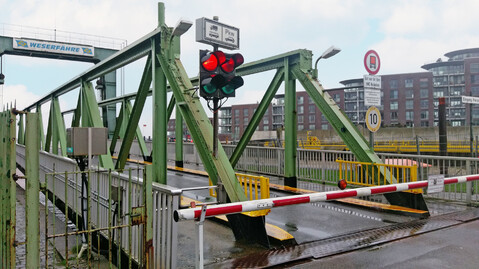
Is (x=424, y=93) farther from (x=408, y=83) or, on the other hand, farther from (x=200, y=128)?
(x=200, y=128)

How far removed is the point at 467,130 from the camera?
39.7 meters

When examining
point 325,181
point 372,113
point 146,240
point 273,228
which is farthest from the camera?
point 325,181

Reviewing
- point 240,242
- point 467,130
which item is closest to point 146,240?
point 240,242

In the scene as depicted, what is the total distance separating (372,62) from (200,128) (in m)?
5.77

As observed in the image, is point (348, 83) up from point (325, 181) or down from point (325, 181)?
up

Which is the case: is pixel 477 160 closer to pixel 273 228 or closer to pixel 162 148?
pixel 273 228

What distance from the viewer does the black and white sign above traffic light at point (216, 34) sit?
628cm

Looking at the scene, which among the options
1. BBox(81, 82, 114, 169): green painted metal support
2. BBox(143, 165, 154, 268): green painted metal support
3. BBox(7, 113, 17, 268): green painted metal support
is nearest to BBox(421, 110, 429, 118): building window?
BBox(81, 82, 114, 169): green painted metal support

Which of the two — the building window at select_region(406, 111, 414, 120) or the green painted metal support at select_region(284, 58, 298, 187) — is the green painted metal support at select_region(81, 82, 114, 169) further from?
the building window at select_region(406, 111, 414, 120)

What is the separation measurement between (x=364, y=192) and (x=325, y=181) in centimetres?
532

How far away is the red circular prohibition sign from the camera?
32.3 ft

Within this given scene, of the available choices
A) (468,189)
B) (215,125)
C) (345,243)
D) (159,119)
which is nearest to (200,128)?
(215,125)

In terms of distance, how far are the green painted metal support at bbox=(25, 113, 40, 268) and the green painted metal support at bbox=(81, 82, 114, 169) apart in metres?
5.64

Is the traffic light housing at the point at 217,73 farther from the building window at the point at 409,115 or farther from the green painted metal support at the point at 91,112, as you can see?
the building window at the point at 409,115
